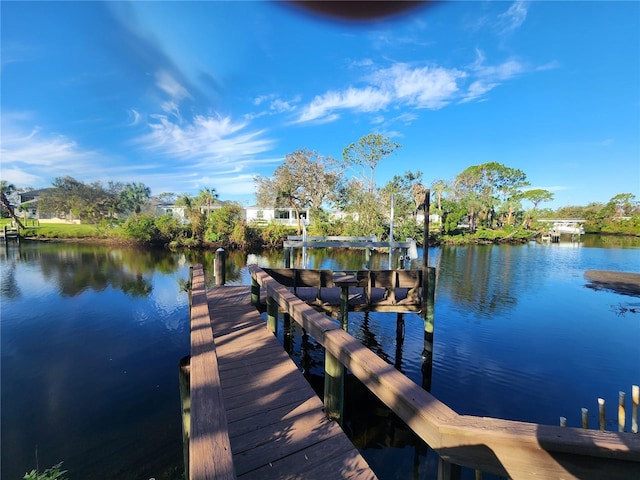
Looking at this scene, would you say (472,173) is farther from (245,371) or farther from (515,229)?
(245,371)

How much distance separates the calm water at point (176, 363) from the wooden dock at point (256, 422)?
2.38m

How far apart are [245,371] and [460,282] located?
15.0m

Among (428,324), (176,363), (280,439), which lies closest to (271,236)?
(176,363)

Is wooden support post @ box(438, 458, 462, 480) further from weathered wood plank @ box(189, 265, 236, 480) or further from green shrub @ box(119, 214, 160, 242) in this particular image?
green shrub @ box(119, 214, 160, 242)

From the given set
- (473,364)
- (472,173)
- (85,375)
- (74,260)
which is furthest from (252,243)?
(472,173)

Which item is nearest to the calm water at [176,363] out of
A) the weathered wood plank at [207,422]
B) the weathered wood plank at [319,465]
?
the weathered wood plank at [319,465]

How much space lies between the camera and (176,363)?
726 cm

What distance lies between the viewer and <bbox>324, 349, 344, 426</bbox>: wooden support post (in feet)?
8.29

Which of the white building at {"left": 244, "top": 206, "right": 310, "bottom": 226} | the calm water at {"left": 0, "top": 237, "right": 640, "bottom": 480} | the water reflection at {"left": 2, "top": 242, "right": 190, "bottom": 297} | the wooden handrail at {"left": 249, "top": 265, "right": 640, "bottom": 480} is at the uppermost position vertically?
the white building at {"left": 244, "top": 206, "right": 310, "bottom": 226}

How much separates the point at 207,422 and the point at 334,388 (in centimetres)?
137

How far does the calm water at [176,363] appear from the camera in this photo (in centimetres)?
465

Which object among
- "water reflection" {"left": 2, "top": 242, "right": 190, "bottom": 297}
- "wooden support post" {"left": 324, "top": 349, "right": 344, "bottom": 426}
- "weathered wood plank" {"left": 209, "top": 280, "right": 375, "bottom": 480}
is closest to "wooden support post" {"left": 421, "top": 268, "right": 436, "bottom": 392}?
"weathered wood plank" {"left": 209, "top": 280, "right": 375, "bottom": 480}

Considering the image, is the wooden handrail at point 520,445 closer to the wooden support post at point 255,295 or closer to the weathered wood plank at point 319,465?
the weathered wood plank at point 319,465

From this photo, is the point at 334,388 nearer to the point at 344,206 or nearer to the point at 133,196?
the point at 344,206
